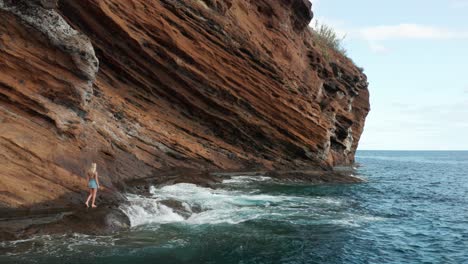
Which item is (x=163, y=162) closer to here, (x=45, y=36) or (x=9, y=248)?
(x=45, y=36)

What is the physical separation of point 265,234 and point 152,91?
1430 centimetres

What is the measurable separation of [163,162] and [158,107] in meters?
3.76

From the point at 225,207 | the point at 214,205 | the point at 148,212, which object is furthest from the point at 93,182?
the point at 225,207

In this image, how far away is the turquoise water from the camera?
11.5m

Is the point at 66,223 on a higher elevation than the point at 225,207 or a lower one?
lower

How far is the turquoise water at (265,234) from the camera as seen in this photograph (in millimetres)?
11469

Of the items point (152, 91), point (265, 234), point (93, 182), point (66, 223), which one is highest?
point (152, 91)

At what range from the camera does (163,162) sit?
2427cm

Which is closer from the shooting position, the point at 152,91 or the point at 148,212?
the point at 148,212

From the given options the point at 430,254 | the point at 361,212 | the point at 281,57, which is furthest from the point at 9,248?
the point at 281,57

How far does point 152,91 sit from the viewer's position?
25828mm

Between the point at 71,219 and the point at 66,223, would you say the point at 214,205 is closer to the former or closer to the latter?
the point at 71,219

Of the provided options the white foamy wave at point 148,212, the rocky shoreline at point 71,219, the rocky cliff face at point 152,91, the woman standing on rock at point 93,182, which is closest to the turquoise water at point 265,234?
the white foamy wave at point 148,212

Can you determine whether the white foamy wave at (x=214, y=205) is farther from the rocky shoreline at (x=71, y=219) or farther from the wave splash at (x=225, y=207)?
the rocky shoreline at (x=71, y=219)
